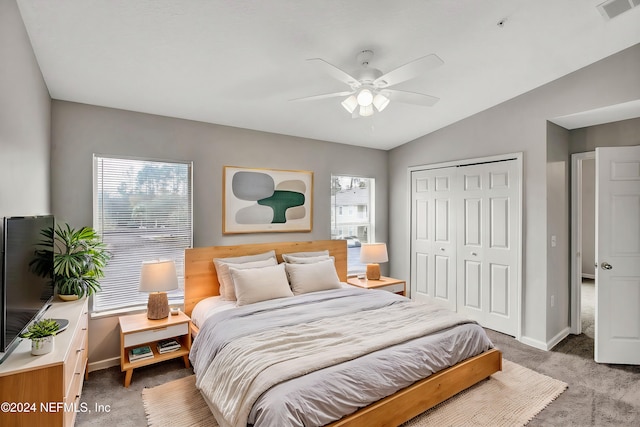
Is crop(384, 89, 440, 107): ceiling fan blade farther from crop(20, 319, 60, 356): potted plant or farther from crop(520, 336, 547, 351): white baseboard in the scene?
crop(520, 336, 547, 351): white baseboard

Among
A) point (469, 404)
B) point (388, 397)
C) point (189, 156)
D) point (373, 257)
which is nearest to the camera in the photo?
point (388, 397)

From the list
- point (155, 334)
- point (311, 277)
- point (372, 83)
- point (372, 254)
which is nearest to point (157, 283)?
point (155, 334)

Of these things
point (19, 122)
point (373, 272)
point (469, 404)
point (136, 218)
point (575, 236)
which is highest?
point (19, 122)

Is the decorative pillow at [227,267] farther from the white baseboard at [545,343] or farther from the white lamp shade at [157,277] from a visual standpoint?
the white baseboard at [545,343]

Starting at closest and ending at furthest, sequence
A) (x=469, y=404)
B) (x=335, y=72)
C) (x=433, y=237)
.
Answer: (x=335, y=72)
(x=469, y=404)
(x=433, y=237)

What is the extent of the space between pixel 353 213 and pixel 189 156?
248cm

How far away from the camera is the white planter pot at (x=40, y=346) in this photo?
163 cm

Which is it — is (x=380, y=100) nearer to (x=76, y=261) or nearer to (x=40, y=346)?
(x=40, y=346)

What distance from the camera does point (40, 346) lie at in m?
1.64

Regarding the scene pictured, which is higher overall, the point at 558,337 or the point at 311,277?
the point at 311,277

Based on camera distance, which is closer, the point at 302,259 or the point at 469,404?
the point at 469,404

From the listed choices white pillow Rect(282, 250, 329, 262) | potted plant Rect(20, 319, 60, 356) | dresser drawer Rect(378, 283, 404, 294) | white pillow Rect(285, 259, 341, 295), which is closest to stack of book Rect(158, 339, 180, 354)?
white pillow Rect(285, 259, 341, 295)

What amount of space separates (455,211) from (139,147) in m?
3.82

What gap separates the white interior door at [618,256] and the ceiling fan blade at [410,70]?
7.74ft
